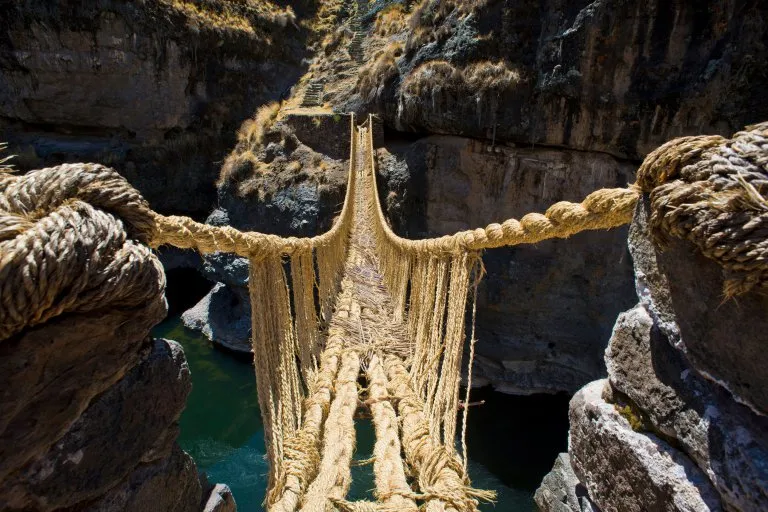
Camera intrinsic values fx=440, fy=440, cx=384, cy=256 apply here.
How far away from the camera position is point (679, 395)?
0.87 meters

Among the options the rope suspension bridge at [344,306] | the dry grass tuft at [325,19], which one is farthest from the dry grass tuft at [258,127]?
the rope suspension bridge at [344,306]

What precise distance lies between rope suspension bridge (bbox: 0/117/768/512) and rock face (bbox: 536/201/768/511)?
8cm

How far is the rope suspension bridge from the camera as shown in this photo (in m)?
0.67

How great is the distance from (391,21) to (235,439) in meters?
10.9

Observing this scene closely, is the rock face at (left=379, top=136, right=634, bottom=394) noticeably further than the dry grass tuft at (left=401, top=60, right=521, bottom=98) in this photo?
Yes

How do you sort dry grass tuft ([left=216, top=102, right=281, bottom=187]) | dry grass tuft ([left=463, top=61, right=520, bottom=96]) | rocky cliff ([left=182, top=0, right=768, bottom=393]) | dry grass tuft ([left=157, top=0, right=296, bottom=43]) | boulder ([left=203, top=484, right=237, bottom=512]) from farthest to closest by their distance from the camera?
1. dry grass tuft ([left=157, top=0, right=296, bottom=43])
2. dry grass tuft ([left=216, top=102, right=281, bottom=187])
3. dry grass tuft ([left=463, top=61, right=520, bottom=96])
4. rocky cliff ([left=182, top=0, right=768, bottom=393])
5. boulder ([left=203, top=484, right=237, bottom=512])

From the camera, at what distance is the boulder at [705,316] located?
704mm

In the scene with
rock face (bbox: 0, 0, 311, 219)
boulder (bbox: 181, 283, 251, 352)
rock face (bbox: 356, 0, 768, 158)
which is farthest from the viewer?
rock face (bbox: 0, 0, 311, 219)

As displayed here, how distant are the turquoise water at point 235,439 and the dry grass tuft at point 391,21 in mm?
9372

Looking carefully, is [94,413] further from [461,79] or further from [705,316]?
[461,79]

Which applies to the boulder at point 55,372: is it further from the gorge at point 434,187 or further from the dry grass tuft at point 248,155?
the dry grass tuft at point 248,155

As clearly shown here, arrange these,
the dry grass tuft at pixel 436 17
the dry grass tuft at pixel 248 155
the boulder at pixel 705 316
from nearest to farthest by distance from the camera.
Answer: the boulder at pixel 705 316
the dry grass tuft at pixel 436 17
the dry grass tuft at pixel 248 155

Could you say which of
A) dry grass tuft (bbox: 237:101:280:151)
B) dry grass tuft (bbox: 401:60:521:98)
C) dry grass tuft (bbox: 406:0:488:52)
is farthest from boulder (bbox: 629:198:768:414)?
dry grass tuft (bbox: 237:101:280:151)

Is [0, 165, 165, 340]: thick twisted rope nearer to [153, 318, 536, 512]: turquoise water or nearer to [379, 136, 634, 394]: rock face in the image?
[153, 318, 536, 512]: turquoise water
